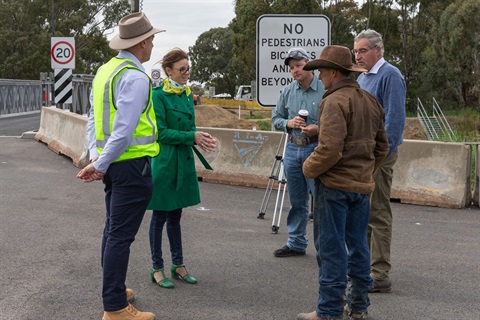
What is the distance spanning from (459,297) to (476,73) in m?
43.6

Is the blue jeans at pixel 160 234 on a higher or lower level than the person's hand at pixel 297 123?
lower

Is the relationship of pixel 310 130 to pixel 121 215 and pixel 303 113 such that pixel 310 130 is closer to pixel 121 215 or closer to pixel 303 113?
pixel 303 113

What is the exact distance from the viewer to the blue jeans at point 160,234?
6.20 meters

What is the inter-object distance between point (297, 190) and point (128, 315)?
258 centimetres

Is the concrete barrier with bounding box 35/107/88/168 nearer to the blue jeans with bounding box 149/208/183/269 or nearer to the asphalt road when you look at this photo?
the asphalt road

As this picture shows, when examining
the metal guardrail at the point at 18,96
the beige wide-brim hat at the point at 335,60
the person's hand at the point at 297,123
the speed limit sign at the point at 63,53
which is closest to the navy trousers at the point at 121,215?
the beige wide-brim hat at the point at 335,60

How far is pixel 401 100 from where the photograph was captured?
6.03 metres

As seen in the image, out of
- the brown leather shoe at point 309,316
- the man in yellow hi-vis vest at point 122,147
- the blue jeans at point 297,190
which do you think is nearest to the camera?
the man in yellow hi-vis vest at point 122,147

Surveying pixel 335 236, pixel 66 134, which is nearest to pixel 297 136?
pixel 335 236

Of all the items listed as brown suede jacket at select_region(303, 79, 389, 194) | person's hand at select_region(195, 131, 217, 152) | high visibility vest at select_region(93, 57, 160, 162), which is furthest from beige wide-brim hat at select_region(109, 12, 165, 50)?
brown suede jacket at select_region(303, 79, 389, 194)

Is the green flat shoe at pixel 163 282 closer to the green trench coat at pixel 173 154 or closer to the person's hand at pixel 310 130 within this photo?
the green trench coat at pixel 173 154

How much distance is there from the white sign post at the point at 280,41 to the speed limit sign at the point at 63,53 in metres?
11.1

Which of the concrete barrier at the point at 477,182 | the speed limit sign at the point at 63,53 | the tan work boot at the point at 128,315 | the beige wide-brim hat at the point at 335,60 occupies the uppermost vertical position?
A: the speed limit sign at the point at 63,53

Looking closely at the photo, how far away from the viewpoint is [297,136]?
696cm
